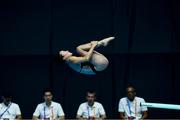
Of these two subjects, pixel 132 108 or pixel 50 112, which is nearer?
pixel 50 112

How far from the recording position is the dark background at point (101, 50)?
1084 cm

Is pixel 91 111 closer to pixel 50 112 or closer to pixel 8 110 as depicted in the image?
pixel 50 112

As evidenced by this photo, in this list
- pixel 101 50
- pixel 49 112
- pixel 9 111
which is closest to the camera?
pixel 49 112

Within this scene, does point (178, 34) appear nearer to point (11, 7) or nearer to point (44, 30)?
point (44, 30)

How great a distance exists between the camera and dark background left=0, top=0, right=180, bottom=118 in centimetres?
1084

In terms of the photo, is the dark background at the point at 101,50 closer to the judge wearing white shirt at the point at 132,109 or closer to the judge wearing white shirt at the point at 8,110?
the judge wearing white shirt at the point at 132,109

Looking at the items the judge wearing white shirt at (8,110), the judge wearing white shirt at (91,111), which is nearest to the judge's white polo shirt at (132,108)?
the judge wearing white shirt at (91,111)

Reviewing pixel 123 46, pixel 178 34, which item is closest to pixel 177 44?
pixel 178 34

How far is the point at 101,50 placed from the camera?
10750 mm

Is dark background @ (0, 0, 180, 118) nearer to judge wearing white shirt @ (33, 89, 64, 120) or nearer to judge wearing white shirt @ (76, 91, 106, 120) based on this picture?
judge wearing white shirt @ (76, 91, 106, 120)

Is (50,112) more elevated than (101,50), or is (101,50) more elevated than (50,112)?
(101,50)

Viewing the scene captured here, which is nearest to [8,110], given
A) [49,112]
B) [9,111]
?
[9,111]

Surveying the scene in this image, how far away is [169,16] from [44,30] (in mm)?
2831

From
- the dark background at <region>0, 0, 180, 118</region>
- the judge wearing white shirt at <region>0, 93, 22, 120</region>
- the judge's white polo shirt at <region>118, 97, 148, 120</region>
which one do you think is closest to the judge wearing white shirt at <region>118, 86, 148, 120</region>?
the judge's white polo shirt at <region>118, 97, 148, 120</region>
